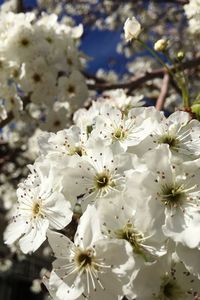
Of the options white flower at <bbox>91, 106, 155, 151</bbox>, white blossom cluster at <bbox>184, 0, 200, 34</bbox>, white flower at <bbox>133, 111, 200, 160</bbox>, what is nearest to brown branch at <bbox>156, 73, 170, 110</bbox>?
white blossom cluster at <bbox>184, 0, 200, 34</bbox>

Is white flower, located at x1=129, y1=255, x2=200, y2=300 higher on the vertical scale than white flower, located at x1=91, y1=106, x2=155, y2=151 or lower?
lower

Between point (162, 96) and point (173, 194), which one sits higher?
point (173, 194)

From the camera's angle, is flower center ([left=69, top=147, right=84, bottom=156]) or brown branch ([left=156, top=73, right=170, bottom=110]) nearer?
flower center ([left=69, top=147, right=84, bottom=156])

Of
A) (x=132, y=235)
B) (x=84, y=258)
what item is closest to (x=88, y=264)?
(x=84, y=258)

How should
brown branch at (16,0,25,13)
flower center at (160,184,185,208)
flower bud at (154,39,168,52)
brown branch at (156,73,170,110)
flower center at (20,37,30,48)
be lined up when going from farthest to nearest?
brown branch at (16,0,25,13)
flower center at (20,37,30,48)
brown branch at (156,73,170,110)
flower bud at (154,39,168,52)
flower center at (160,184,185,208)

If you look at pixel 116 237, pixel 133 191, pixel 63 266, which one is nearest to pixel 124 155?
pixel 133 191

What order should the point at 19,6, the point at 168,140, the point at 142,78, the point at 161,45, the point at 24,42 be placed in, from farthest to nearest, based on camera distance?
the point at 19,6
the point at 142,78
the point at 24,42
the point at 161,45
the point at 168,140

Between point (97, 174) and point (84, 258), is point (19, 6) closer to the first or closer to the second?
point (97, 174)

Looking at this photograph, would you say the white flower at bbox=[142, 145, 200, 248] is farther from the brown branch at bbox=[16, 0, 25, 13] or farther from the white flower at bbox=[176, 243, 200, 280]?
the brown branch at bbox=[16, 0, 25, 13]

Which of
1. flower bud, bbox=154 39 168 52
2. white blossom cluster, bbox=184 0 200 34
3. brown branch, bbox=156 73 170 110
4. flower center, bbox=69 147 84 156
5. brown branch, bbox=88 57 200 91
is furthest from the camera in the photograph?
brown branch, bbox=88 57 200 91
